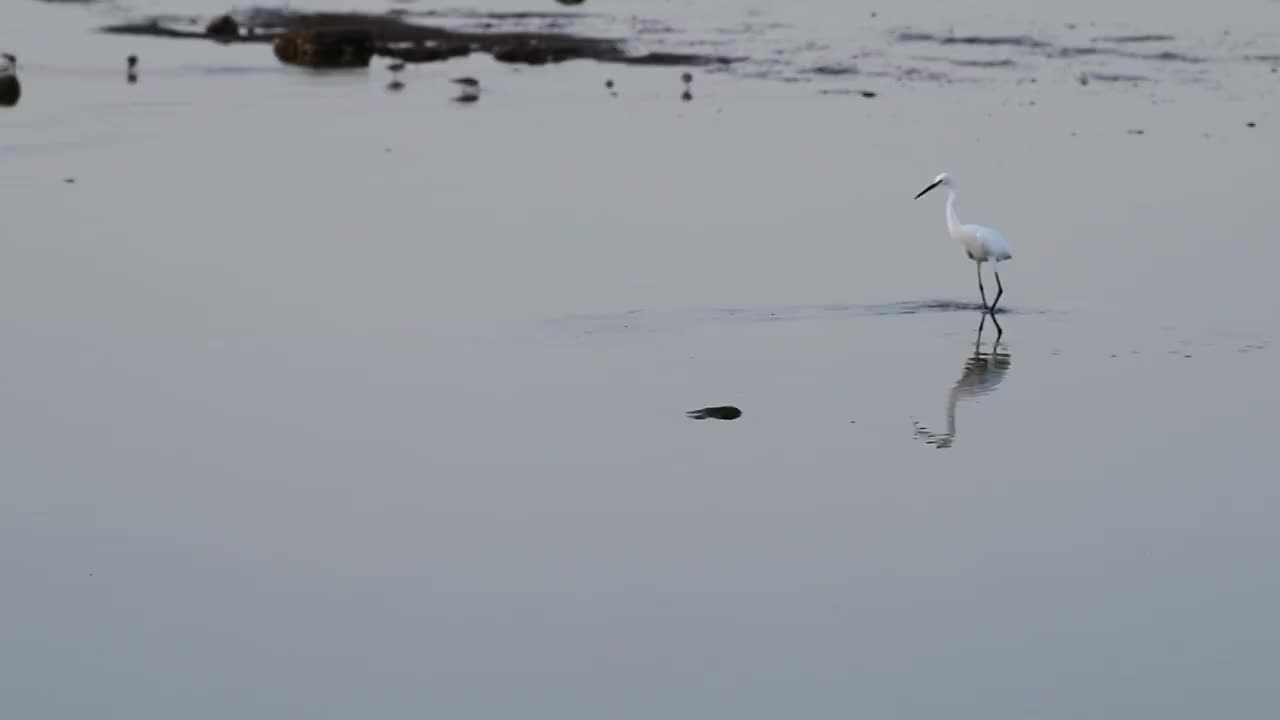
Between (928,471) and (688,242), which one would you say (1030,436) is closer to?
(928,471)

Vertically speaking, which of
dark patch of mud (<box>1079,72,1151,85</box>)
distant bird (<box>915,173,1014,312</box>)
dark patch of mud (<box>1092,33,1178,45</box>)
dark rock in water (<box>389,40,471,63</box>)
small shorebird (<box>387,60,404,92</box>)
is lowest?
small shorebird (<box>387,60,404,92</box>)

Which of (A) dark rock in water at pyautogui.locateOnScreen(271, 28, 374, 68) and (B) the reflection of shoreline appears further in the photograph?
(A) dark rock in water at pyautogui.locateOnScreen(271, 28, 374, 68)

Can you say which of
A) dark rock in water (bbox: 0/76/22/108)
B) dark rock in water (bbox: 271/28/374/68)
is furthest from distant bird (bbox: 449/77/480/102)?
dark rock in water (bbox: 0/76/22/108)

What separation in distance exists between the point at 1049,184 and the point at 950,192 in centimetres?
452

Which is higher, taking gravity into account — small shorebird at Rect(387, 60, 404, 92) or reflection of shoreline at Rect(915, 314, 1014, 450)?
small shorebird at Rect(387, 60, 404, 92)

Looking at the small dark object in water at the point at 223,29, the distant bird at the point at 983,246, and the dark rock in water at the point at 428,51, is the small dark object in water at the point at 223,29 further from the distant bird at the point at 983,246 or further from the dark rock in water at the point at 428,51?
the distant bird at the point at 983,246

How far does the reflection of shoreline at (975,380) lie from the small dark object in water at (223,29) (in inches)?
981

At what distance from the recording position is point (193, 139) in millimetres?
24781

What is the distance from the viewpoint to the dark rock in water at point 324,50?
34062 millimetres

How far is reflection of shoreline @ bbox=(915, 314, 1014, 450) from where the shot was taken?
41.3 feet

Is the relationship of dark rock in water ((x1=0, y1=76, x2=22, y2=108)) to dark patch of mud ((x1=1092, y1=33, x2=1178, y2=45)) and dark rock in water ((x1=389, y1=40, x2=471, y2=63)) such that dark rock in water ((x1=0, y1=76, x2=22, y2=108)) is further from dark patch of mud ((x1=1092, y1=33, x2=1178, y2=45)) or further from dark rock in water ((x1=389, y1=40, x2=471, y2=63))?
dark patch of mud ((x1=1092, y1=33, x2=1178, y2=45))

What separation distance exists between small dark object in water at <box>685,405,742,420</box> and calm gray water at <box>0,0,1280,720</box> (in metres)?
0.11

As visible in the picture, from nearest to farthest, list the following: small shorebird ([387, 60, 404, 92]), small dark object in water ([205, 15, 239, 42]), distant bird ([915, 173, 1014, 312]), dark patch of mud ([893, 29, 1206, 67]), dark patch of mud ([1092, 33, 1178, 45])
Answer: distant bird ([915, 173, 1014, 312])
small shorebird ([387, 60, 404, 92])
dark patch of mud ([893, 29, 1206, 67])
dark patch of mud ([1092, 33, 1178, 45])
small dark object in water ([205, 15, 239, 42])

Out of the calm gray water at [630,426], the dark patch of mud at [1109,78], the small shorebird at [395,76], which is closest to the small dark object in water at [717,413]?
the calm gray water at [630,426]
